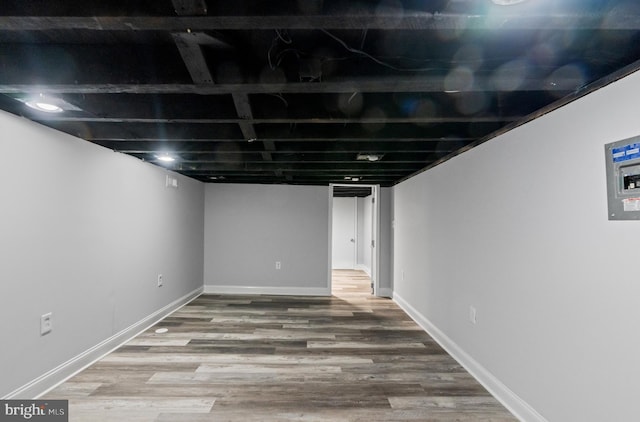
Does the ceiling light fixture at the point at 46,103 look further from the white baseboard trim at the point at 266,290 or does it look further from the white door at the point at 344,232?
the white door at the point at 344,232

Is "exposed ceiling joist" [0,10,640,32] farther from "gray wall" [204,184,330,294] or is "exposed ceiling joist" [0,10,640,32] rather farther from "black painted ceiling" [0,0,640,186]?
"gray wall" [204,184,330,294]

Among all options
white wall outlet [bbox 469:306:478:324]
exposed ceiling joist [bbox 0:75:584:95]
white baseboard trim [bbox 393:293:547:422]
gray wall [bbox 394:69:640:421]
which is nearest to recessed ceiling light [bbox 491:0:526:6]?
exposed ceiling joist [bbox 0:75:584:95]

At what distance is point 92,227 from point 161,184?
1.29m

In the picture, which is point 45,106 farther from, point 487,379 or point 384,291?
point 384,291

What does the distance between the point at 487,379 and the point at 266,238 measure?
398cm

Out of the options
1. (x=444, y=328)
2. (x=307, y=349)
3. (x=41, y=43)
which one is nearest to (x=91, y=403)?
(x=307, y=349)

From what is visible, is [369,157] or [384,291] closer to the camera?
[369,157]

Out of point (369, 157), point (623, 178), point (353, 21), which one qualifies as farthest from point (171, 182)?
point (623, 178)

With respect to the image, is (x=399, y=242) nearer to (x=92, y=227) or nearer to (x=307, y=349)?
(x=307, y=349)

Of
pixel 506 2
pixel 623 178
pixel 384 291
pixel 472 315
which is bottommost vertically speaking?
pixel 384 291

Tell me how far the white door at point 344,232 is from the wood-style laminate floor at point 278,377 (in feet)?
15.8

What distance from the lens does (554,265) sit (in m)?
1.84

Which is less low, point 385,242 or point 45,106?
point 45,106

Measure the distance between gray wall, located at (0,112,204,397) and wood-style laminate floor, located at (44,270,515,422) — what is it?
0.36 metres
